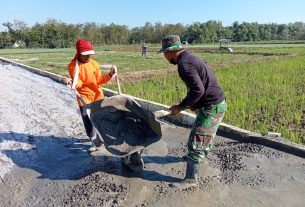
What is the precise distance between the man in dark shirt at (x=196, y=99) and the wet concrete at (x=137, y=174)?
13.5 inches

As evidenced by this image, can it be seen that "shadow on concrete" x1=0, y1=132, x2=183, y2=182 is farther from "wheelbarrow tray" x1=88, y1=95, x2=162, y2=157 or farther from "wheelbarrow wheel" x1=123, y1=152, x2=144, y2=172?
"wheelbarrow tray" x1=88, y1=95, x2=162, y2=157

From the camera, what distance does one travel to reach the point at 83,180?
14.8 feet

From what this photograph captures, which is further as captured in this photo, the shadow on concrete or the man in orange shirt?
the man in orange shirt

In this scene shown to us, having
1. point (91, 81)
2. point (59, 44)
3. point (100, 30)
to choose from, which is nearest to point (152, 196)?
point (91, 81)

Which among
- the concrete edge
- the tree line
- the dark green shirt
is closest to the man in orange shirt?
the dark green shirt

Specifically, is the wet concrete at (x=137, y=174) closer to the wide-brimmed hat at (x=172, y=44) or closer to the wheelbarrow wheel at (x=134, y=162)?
the wheelbarrow wheel at (x=134, y=162)

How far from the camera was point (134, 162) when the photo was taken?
15.2ft

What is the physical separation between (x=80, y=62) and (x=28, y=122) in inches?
110

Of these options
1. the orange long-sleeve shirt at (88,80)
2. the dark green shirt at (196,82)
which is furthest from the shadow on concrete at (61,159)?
the dark green shirt at (196,82)

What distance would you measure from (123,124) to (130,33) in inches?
2555

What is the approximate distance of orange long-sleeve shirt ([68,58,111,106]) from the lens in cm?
494

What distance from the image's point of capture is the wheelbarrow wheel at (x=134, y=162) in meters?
4.62

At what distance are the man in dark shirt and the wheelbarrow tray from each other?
54 centimetres

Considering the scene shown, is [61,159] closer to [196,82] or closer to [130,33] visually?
[196,82]
